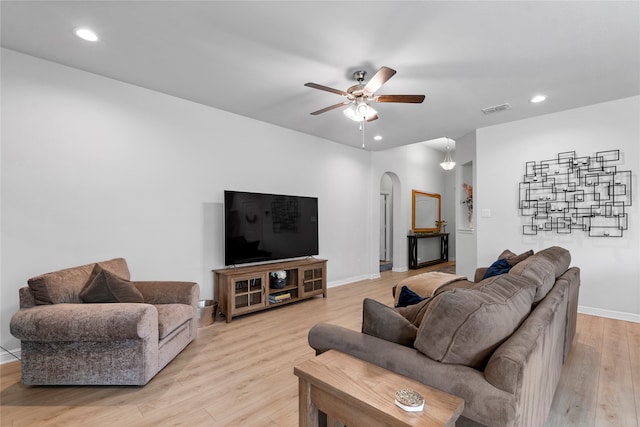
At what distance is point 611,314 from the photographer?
3.64 meters

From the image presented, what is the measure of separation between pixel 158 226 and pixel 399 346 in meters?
2.98

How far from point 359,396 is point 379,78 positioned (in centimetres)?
223

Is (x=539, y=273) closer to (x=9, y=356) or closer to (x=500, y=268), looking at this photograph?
(x=500, y=268)

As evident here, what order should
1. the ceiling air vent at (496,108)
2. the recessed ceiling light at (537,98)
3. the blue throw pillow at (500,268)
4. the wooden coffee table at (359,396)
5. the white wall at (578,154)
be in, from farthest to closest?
the ceiling air vent at (496,108)
the white wall at (578,154)
the recessed ceiling light at (537,98)
the blue throw pillow at (500,268)
the wooden coffee table at (359,396)

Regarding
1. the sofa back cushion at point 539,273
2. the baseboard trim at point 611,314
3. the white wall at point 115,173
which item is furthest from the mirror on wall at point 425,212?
the sofa back cushion at point 539,273

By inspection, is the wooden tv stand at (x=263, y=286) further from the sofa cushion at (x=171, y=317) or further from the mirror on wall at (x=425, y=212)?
the mirror on wall at (x=425, y=212)

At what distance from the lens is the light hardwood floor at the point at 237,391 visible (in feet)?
6.04

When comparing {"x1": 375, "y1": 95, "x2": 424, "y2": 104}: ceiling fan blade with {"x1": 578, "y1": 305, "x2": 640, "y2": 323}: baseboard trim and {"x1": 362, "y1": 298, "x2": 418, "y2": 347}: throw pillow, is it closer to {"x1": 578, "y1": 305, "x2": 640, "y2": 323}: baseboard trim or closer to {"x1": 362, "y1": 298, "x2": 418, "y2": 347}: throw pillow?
{"x1": 362, "y1": 298, "x2": 418, "y2": 347}: throw pillow

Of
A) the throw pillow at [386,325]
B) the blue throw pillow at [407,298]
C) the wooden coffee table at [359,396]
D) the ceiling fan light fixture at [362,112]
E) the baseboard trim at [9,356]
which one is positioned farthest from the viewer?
the ceiling fan light fixture at [362,112]

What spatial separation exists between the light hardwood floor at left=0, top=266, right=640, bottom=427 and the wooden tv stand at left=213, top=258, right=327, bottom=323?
1.66 feet

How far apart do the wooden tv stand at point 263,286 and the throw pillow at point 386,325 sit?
2.40 m

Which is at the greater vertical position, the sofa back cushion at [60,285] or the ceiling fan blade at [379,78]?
the ceiling fan blade at [379,78]

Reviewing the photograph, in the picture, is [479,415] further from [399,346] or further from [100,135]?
[100,135]

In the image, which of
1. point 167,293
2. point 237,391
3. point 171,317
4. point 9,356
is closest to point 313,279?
point 167,293
